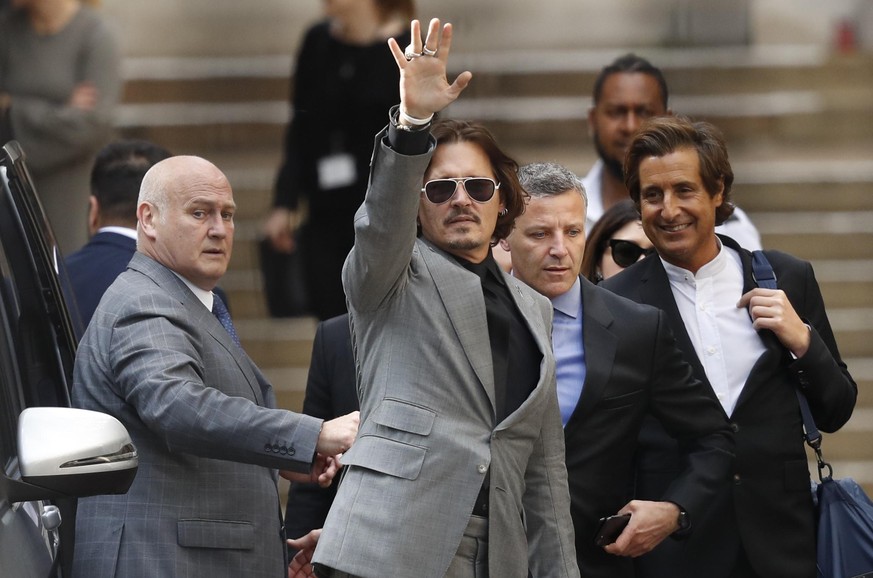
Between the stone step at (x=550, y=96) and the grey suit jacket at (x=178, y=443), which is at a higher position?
the stone step at (x=550, y=96)

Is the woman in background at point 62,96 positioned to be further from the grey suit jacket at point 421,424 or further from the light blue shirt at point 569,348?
the grey suit jacket at point 421,424

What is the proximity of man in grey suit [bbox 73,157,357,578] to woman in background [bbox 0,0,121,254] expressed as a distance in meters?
3.90

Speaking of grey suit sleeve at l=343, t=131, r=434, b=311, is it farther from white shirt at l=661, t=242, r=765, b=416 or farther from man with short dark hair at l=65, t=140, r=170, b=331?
man with short dark hair at l=65, t=140, r=170, b=331

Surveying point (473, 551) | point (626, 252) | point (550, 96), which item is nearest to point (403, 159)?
point (473, 551)

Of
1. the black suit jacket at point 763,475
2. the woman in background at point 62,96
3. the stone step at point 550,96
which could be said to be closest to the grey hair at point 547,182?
the black suit jacket at point 763,475

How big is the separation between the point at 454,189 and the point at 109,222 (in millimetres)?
2055

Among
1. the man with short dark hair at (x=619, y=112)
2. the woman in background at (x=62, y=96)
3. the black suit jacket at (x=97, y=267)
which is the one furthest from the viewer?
the woman in background at (x=62, y=96)

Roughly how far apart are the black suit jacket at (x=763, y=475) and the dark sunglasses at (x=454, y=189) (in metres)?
1.06

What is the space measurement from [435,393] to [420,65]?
2.40 feet

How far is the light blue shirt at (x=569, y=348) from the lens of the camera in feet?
14.9

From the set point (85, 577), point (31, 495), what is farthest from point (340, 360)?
point (31, 495)

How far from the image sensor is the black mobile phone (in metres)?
4.37

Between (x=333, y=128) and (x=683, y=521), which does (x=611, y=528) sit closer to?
(x=683, y=521)

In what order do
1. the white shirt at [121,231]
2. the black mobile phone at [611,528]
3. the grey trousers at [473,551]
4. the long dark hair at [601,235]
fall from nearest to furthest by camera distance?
the grey trousers at [473,551]
the black mobile phone at [611,528]
the white shirt at [121,231]
the long dark hair at [601,235]
